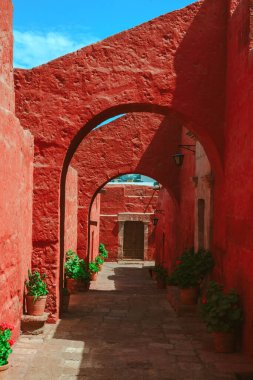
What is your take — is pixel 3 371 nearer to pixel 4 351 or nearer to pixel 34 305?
pixel 4 351

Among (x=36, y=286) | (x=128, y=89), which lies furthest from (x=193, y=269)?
(x=128, y=89)

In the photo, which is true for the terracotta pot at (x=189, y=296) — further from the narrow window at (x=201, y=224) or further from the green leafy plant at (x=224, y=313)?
the green leafy plant at (x=224, y=313)

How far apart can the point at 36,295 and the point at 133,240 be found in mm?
18111

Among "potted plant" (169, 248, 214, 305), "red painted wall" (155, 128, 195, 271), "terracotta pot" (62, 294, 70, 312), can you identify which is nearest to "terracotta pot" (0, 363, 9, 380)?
"terracotta pot" (62, 294, 70, 312)

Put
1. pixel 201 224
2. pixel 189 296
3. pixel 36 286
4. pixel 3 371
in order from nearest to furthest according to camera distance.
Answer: pixel 3 371 < pixel 36 286 < pixel 189 296 < pixel 201 224

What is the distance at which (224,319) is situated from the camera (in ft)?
19.4

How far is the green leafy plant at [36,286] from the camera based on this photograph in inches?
263

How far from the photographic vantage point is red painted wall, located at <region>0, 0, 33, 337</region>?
17.4ft

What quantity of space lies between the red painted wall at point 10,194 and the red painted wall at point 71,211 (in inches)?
135

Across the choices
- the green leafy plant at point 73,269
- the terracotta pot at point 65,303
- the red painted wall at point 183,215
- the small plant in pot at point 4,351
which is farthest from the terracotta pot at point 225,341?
the red painted wall at point 183,215

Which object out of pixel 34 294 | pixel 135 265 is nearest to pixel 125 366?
pixel 34 294

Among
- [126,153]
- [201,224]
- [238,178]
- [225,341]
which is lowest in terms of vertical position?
[225,341]

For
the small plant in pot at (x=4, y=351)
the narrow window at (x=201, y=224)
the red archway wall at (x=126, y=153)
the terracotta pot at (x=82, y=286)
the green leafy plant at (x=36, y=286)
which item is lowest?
the terracotta pot at (x=82, y=286)

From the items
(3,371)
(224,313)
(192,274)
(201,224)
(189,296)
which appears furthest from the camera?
(201,224)
